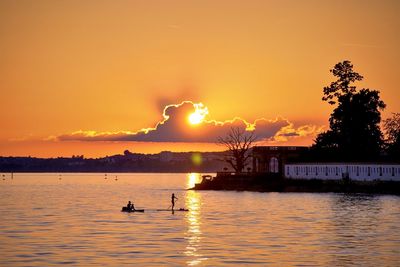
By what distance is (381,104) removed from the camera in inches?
6762

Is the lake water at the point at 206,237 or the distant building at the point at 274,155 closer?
the lake water at the point at 206,237

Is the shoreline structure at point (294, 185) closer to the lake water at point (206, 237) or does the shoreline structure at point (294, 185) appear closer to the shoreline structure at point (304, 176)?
the shoreline structure at point (304, 176)

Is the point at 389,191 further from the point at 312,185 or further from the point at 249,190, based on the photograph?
the point at 249,190

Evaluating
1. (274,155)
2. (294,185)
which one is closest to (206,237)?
(294,185)

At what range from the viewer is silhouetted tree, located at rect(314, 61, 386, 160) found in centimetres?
16888

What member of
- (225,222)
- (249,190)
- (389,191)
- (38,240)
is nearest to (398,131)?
(249,190)

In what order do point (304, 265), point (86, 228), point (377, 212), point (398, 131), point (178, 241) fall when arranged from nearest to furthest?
point (304, 265) < point (178, 241) < point (86, 228) < point (377, 212) < point (398, 131)

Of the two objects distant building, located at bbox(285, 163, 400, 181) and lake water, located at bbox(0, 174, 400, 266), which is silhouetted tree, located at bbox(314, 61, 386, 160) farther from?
Result: lake water, located at bbox(0, 174, 400, 266)

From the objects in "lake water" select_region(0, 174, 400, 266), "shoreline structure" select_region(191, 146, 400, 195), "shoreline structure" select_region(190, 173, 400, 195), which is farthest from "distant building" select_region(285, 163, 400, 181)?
"lake water" select_region(0, 174, 400, 266)

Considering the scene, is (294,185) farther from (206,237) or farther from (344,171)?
(206,237)

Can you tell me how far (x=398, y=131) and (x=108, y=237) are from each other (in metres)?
138

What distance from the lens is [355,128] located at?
556 ft

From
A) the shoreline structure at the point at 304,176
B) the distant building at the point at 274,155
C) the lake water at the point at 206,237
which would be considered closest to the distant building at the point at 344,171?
the shoreline structure at the point at 304,176

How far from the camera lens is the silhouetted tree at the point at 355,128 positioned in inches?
6649
